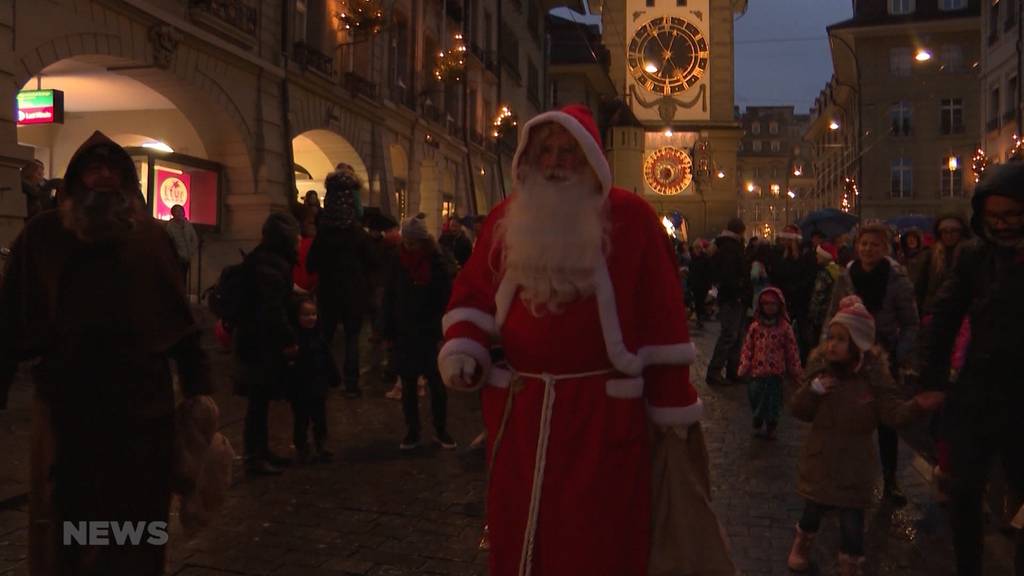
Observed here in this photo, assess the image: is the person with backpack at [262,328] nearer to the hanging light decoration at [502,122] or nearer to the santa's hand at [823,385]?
the santa's hand at [823,385]

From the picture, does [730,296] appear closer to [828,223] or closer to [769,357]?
[769,357]

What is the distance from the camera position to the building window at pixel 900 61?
49875 millimetres

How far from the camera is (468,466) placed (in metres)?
6.55

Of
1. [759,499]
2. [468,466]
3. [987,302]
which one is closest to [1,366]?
[987,302]

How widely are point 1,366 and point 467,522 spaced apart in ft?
9.63

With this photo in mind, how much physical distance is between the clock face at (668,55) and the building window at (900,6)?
10829 mm

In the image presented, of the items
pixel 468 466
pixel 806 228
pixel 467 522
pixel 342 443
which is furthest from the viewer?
pixel 806 228

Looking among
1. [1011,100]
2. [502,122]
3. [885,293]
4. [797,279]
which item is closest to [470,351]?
[885,293]

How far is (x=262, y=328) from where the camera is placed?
6176 millimetres

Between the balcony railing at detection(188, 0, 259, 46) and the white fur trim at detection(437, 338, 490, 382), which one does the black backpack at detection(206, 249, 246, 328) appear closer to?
the white fur trim at detection(437, 338, 490, 382)

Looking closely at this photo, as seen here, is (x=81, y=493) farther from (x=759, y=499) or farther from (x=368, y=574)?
(x=759, y=499)

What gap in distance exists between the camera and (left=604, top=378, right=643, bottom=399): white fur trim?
281 centimetres

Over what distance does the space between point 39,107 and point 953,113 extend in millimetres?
48714

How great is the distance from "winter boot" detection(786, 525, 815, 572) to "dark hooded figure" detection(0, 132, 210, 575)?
10.2 ft
